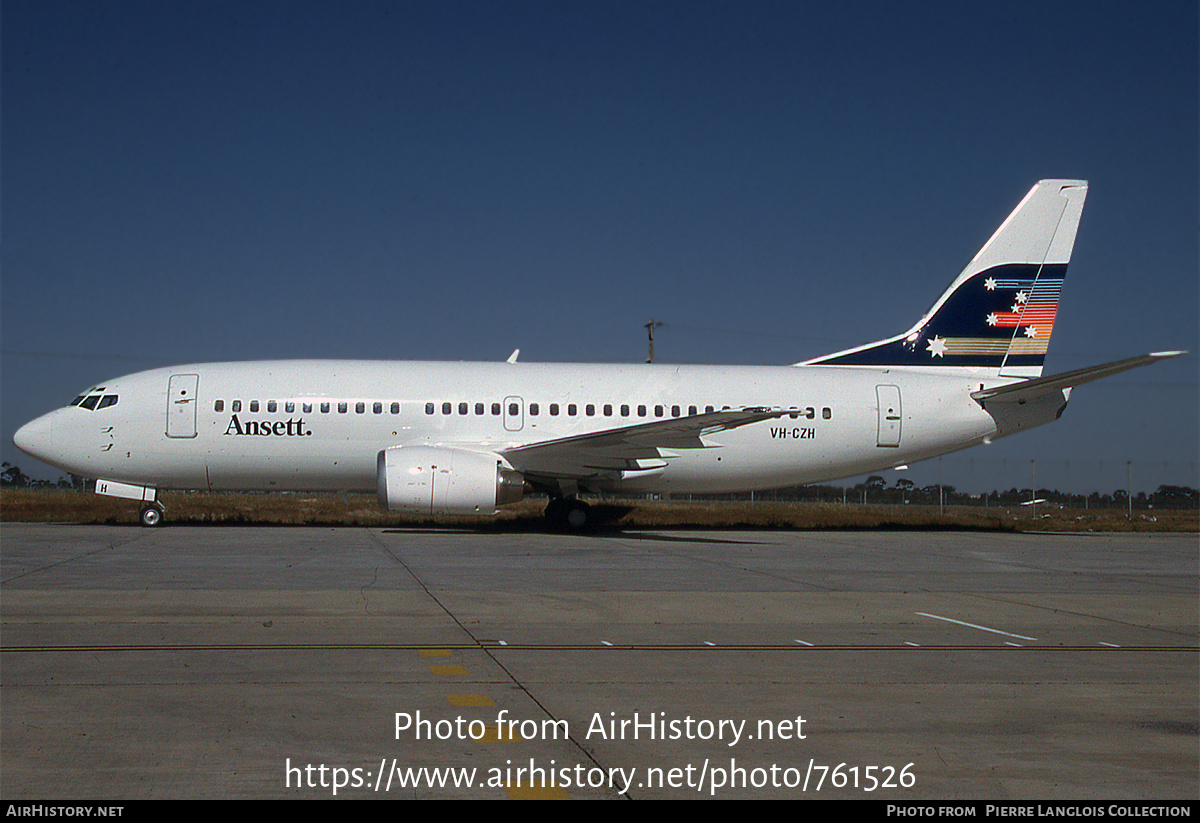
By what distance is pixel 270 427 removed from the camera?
19500 millimetres

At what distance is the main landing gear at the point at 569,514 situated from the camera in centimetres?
2076

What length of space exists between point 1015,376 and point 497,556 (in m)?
14.1

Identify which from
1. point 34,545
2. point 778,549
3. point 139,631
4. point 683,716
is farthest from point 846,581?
point 34,545

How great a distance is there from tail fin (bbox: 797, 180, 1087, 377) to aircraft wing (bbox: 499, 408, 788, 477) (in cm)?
606

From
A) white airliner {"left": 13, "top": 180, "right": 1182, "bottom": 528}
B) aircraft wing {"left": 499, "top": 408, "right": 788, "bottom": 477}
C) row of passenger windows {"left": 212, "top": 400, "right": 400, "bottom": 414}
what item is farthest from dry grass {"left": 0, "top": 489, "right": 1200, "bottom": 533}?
row of passenger windows {"left": 212, "top": 400, "right": 400, "bottom": 414}

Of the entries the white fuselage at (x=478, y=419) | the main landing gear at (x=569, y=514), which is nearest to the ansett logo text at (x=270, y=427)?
the white fuselage at (x=478, y=419)

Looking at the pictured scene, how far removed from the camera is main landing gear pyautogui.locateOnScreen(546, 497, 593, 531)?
20759mm

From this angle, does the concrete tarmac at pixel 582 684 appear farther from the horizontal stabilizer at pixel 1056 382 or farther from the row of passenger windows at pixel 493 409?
the row of passenger windows at pixel 493 409

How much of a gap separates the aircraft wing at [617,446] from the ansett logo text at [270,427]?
4252mm

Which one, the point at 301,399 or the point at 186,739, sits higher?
the point at 301,399

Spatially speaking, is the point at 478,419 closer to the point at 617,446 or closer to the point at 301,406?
the point at 617,446

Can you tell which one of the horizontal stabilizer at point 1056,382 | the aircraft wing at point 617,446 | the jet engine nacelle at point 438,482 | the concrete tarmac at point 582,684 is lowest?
the concrete tarmac at point 582,684
